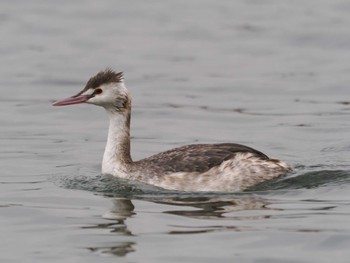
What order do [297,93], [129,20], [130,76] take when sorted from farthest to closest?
→ [129,20] < [130,76] < [297,93]

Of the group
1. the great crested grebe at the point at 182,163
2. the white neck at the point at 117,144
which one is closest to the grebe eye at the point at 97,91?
the great crested grebe at the point at 182,163

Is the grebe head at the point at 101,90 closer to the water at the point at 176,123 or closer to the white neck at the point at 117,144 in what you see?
the white neck at the point at 117,144

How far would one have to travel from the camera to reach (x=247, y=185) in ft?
48.3

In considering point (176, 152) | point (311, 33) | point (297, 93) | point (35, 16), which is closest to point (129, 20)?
point (35, 16)

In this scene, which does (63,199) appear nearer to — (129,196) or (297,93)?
(129,196)

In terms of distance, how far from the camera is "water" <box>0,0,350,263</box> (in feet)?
40.5

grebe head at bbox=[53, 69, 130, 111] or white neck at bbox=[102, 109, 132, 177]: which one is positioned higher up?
grebe head at bbox=[53, 69, 130, 111]

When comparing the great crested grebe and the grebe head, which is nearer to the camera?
the great crested grebe

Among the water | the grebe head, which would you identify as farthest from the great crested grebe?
the water

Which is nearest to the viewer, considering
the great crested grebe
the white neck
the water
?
the water

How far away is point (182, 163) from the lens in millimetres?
14719

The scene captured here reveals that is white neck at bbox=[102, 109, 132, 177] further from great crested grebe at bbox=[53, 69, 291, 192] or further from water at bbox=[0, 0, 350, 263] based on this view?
water at bbox=[0, 0, 350, 263]

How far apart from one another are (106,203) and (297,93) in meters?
8.34

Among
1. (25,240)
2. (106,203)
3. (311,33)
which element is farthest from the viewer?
(311,33)
